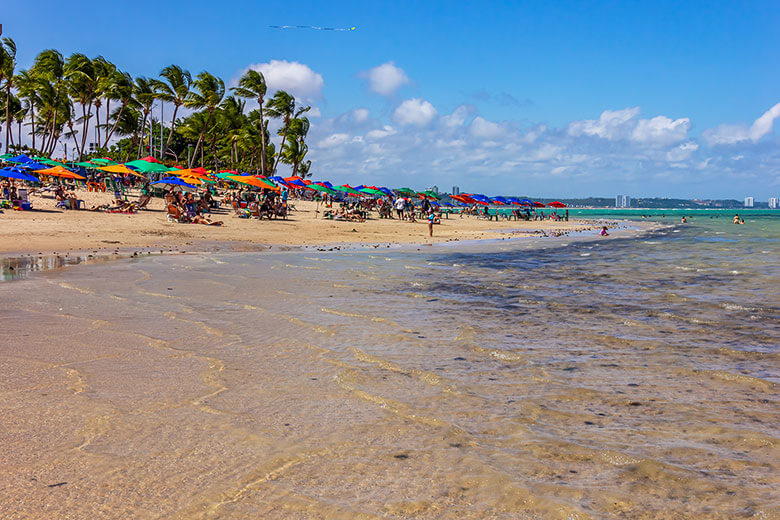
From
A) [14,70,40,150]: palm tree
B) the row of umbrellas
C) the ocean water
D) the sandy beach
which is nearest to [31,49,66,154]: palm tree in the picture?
[14,70,40,150]: palm tree

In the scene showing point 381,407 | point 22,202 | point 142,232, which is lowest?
point 381,407

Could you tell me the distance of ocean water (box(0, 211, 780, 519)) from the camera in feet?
9.49

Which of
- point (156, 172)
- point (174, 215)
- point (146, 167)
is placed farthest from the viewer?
point (156, 172)

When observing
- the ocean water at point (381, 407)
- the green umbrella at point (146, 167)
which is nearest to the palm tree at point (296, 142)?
the green umbrella at point (146, 167)

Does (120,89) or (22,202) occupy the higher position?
(120,89)


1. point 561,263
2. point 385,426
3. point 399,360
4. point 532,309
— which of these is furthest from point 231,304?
point 561,263

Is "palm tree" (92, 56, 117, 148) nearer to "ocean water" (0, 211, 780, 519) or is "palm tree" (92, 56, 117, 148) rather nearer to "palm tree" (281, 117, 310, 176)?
"palm tree" (281, 117, 310, 176)

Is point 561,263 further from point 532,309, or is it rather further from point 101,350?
point 101,350

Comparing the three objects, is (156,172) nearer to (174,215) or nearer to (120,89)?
(174,215)

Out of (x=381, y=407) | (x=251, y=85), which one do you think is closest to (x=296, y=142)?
(x=251, y=85)

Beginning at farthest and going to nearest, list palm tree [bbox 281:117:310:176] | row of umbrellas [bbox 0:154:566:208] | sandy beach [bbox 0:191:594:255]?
1. palm tree [bbox 281:117:310:176]
2. row of umbrellas [bbox 0:154:566:208]
3. sandy beach [bbox 0:191:594:255]

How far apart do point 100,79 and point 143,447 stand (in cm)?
6045

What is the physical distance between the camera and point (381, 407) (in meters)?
4.27

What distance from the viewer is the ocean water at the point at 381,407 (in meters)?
2.89
